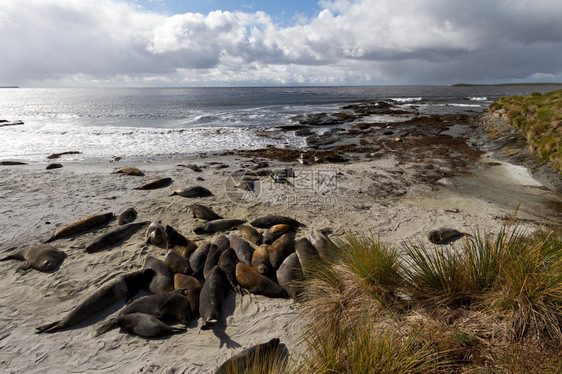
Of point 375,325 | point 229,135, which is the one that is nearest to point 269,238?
point 375,325

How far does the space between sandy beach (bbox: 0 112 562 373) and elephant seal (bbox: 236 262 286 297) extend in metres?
0.12

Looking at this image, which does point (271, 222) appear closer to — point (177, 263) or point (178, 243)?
point (178, 243)

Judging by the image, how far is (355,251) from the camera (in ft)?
13.8

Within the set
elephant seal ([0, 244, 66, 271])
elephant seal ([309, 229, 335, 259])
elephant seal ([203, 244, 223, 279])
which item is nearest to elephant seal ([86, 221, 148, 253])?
elephant seal ([0, 244, 66, 271])

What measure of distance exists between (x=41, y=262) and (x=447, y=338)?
6400 millimetres

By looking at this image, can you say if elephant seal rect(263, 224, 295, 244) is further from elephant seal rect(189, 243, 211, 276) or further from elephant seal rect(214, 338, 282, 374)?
elephant seal rect(214, 338, 282, 374)

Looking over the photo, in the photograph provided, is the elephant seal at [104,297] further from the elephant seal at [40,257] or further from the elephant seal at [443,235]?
the elephant seal at [443,235]

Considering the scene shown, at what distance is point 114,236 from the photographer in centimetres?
593

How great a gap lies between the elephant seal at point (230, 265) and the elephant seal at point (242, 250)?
13cm

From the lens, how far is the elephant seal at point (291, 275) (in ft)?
14.2

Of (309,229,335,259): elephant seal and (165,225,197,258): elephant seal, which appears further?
(165,225,197,258): elephant seal

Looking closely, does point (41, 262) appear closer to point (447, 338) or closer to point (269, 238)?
point (269, 238)

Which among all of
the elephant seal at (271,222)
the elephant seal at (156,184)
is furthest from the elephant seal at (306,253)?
the elephant seal at (156,184)

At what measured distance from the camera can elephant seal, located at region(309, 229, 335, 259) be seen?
4.94 metres
